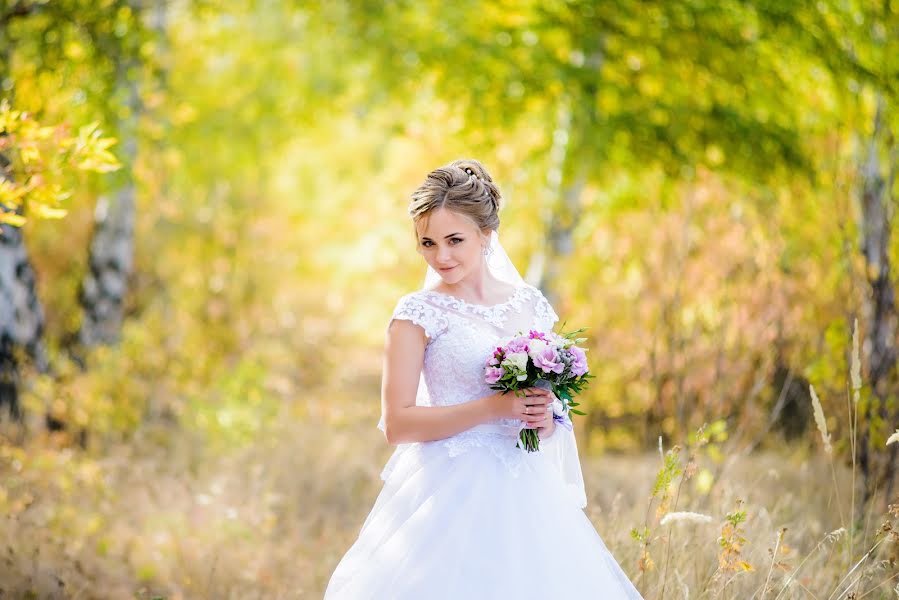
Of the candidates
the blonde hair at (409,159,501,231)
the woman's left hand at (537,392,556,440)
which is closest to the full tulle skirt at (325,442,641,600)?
the woman's left hand at (537,392,556,440)

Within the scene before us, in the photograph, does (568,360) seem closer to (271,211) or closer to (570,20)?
(570,20)

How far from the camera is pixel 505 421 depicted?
2.90 meters

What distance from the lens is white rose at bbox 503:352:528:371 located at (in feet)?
8.50

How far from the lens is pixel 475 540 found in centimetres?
262

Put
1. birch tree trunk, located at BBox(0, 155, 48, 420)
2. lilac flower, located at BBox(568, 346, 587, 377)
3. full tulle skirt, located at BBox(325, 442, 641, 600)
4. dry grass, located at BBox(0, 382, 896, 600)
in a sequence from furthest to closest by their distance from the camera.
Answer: birch tree trunk, located at BBox(0, 155, 48, 420), dry grass, located at BBox(0, 382, 896, 600), lilac flower, located at BBox(568, 346, 587, 377), full tulle skirt, located at BBox(325, 442, 641, 600)

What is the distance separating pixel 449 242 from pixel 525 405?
23.9 inches

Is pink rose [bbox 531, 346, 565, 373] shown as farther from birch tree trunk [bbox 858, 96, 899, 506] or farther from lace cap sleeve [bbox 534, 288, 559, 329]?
birch tree trunk [bbox 858, 96, 899, 506]

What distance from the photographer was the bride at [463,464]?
2.59 m

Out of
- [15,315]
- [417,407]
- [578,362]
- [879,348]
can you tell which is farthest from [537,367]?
[15,315]

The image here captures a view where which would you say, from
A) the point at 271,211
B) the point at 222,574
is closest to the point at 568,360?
the point at 222,574

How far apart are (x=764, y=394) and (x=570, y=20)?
343 cm

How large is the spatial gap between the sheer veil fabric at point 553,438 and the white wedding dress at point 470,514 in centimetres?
2

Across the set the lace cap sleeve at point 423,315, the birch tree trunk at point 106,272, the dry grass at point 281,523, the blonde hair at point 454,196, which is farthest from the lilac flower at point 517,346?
the birch tree trunk at point 106,272

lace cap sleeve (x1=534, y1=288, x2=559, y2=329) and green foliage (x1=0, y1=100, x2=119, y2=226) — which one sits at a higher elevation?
green foliage (x1=0, y1=100, x2=119, y2=226)
